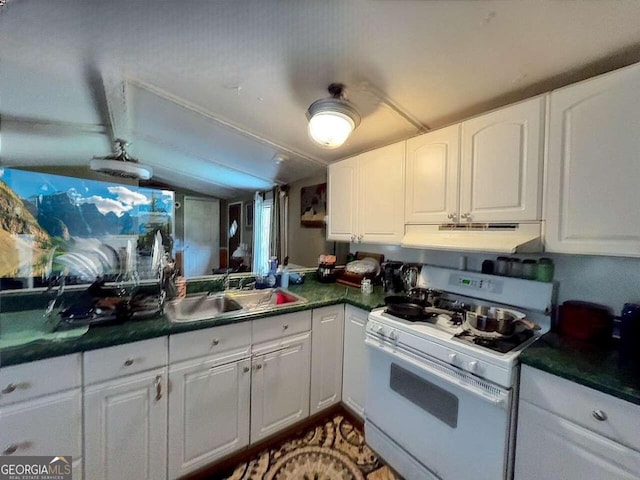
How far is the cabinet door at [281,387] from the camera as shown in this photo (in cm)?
150

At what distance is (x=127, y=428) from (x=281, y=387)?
785 mm

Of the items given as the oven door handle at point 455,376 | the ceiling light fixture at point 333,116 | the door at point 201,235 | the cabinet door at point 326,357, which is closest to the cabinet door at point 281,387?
the cabinet door at point 326,357

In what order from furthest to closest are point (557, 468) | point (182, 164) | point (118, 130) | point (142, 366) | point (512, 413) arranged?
→ point (182, 164), point (118, 130), point (142, 366), point (512, 413), point (557, 468)

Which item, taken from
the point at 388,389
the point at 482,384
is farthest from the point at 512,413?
the point at 388,389

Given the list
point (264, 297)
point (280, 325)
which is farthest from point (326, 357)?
point (264, 297)

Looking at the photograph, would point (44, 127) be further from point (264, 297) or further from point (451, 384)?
point (451, 384)

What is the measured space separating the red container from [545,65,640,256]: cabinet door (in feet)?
1.10

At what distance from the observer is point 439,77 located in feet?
4.12

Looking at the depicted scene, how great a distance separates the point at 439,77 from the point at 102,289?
218 centimetres

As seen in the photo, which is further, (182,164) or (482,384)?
(182,164)

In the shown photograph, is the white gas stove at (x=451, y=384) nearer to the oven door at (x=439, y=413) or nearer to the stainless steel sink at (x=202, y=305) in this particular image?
the oven door at (x=439, y=413)

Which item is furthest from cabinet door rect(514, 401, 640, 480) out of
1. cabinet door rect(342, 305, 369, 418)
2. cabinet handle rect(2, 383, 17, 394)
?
cabinet handle rect(2, 383, 17, 394)

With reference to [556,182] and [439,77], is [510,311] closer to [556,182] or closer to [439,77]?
[556,182]

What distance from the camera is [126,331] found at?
1126 millimetres
